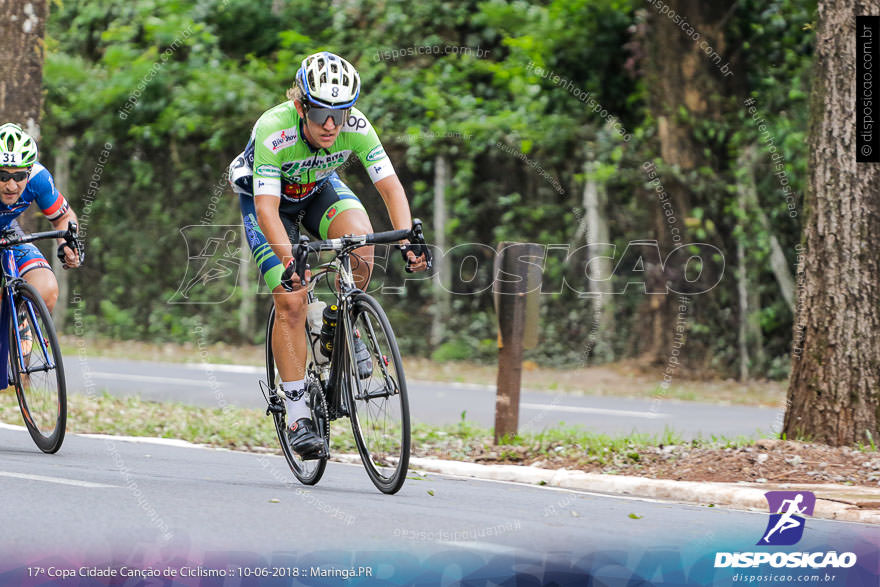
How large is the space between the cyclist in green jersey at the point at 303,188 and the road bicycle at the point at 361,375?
78 millimetres

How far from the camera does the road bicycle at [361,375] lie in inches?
→ 242

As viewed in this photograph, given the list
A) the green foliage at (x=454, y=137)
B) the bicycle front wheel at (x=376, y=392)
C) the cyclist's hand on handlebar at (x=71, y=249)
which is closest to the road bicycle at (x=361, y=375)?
the bicycle front wheel at (x=376, y=392)

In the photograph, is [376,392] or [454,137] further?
[454,137]

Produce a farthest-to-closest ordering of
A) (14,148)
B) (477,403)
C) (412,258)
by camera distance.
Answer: (477,403) < (14,148) < (412,258)

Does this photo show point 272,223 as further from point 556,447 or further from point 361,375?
point 556,447

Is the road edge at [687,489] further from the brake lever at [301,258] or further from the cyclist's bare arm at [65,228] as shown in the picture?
the cyclist's bare arm at [65,228]

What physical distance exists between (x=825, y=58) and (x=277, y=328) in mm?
4181

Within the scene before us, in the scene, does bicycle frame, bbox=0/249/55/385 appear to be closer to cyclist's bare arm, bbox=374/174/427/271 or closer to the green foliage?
cyclist's bare arm, bbox=374/174/427/271

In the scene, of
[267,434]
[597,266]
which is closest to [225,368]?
[597,266]

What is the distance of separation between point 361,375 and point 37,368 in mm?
2668

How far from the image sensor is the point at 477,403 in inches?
501

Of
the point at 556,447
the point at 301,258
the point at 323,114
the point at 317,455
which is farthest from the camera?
the point at 556,447

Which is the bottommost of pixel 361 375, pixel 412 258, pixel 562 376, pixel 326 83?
pixel 562 376

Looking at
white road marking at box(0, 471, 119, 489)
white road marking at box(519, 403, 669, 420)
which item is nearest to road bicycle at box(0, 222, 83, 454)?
white road marking at box(0, 471, 119, 489)
